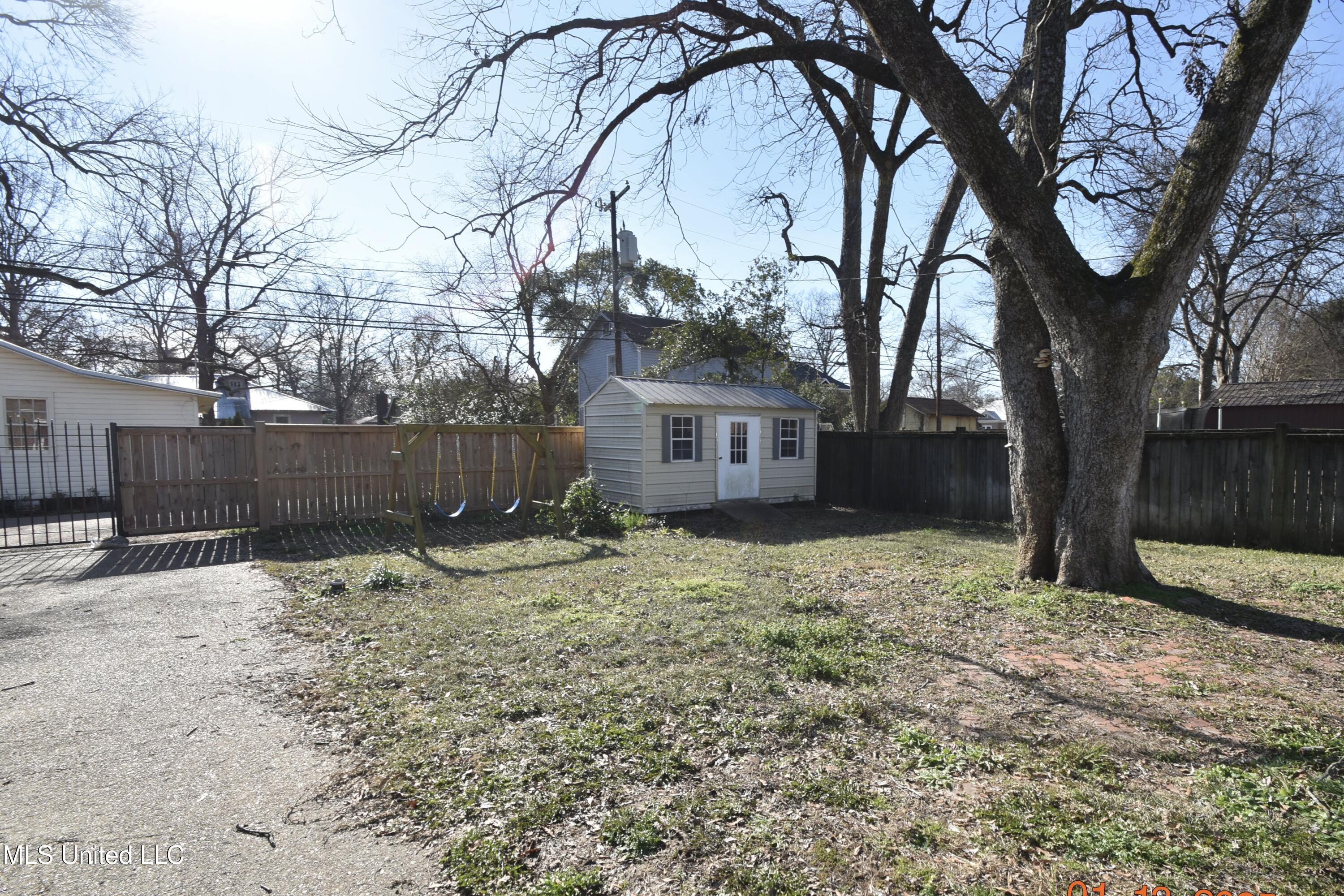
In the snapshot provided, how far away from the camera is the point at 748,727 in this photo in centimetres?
323

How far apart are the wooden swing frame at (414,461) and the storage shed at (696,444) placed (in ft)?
5.86

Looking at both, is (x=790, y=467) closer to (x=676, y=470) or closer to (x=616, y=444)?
(x=676, y=470)

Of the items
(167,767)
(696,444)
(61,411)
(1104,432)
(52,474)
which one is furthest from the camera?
(61,411)

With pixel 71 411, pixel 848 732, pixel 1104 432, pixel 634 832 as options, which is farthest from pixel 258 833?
pixel 71 411

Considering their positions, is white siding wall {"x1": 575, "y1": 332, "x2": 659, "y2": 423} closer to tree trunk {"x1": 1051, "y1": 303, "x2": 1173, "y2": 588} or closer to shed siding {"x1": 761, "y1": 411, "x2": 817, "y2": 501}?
shed siding {"x1": 761, "y1": 411, "x2": 817, "y2": 501}

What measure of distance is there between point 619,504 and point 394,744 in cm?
877

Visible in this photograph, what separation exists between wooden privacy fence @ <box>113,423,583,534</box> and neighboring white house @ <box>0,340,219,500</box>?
5080 millimetres

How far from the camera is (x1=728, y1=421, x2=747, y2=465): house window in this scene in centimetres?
1253

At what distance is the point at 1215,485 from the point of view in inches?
348

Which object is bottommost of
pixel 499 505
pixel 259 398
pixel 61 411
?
pixel 499 505

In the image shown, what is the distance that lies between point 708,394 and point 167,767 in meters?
10.3

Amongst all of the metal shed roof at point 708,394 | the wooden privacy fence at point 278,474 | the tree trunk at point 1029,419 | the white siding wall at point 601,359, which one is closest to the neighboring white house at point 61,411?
the wooden privacy fence at point 278,474

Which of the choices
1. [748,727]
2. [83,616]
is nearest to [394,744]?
[748,727]

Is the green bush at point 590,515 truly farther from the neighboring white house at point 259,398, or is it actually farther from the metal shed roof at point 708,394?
the neighboring white house at point 259,398
